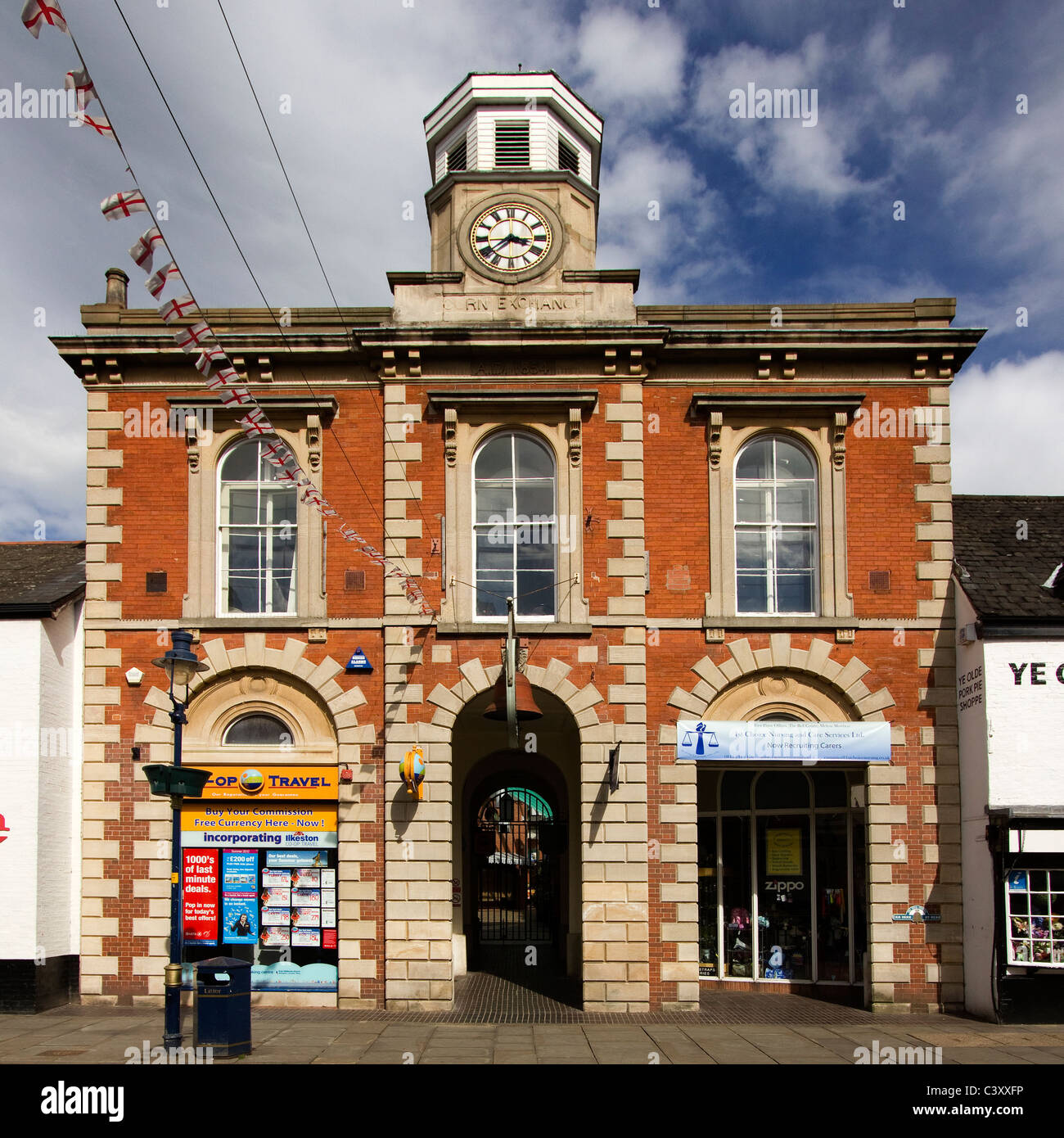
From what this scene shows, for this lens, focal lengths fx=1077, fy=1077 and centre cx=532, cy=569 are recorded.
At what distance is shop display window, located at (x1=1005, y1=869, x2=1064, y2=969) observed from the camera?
14.8 metres

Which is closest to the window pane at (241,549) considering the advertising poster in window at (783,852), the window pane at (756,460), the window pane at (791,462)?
the window pane at (756,460)

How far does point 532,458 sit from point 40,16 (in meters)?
10.5

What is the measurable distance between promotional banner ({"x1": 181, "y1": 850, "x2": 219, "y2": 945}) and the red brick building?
48 millimetres

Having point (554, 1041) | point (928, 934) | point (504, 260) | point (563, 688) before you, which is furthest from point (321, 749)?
point (928, 934)

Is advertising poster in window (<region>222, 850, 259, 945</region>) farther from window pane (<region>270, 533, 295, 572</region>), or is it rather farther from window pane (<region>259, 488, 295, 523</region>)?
window pane (<region>259, 488, 295, 523</region>)

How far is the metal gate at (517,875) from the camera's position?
20.3m

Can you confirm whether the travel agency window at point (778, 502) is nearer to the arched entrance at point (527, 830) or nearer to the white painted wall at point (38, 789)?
the arched entrance at point (527, 830)

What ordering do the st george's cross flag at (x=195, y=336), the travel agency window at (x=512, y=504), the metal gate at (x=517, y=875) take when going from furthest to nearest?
the metal gate at (x=517, y=875), the travel agency window at (x=512, y=504), the st george's cross flag at (x=195, y=336)

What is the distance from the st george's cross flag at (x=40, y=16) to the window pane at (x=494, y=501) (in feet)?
33.4

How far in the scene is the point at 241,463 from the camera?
17156 millimetres

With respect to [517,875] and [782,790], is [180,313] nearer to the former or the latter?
[782,790]

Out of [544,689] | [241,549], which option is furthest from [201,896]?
[544,689]

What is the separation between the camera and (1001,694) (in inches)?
599
